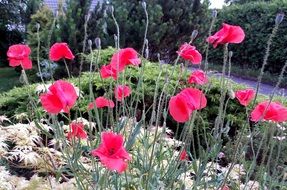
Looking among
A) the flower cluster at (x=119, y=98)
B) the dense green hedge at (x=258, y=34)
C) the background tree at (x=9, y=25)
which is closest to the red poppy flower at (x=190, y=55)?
the flower cluster at (x=119, y=98)

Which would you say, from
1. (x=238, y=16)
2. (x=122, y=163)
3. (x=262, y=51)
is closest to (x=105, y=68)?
(x=122, y=163)

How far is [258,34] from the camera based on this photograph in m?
14.5

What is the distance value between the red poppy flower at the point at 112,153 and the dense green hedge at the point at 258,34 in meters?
12.9

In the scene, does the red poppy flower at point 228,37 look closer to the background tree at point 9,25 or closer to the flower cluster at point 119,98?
the flower cluster at point 119,98

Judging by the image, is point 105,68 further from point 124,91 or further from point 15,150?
point 15,150

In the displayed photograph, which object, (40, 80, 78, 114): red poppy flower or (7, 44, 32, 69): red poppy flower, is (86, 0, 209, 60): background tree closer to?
(7, 44, 32, 69): red poppy flower

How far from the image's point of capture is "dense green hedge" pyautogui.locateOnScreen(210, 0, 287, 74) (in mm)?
13891

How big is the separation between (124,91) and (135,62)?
18 cm

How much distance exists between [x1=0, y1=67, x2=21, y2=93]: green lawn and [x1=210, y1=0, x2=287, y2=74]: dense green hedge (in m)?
7.17

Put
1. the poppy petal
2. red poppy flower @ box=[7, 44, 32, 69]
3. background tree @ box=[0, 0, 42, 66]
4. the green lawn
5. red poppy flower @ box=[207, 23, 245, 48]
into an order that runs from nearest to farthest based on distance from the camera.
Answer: the poppy petal
red poppy flower @ box=[207, 23, 245, 48]
red poppy flower @ box=[7, 44, 32, 69]
the green lawn
background tree @ box=[0, 0, 42, 66]

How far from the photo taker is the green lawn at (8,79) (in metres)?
9.43

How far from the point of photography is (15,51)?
1.95 m

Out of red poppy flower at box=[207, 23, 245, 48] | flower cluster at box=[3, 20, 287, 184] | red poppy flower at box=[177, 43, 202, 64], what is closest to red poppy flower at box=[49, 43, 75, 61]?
flower cluster at box=[3, 20, 287, 184]

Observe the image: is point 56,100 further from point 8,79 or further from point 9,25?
point 9,25
